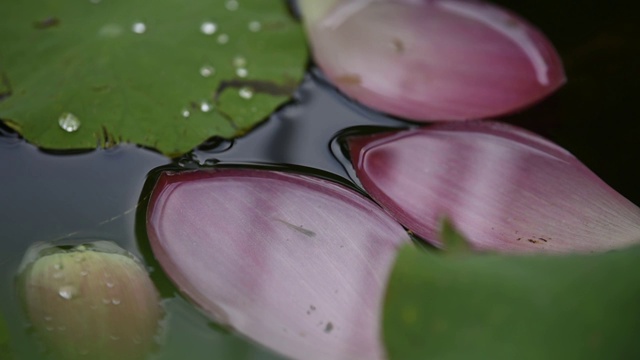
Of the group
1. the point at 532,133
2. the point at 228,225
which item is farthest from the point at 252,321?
the point at 532,133

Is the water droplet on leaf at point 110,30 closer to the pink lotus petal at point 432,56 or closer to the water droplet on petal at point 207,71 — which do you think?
the water droplet on petal at point 207,71

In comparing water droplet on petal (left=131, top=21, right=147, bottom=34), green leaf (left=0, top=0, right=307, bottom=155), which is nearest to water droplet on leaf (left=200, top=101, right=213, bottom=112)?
green leaf (left=0, top=0, right=307, bottom=155)

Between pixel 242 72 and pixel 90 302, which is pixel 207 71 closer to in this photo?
pixel 242 72

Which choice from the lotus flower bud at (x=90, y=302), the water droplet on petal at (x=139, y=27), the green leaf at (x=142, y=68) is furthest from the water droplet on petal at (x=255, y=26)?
the lotus flower bud at (x=90, y=302)

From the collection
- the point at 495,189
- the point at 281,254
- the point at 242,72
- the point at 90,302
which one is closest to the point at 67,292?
the point at 90,302

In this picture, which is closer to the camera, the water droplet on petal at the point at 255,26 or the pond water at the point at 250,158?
the pond water at the point at 250,158

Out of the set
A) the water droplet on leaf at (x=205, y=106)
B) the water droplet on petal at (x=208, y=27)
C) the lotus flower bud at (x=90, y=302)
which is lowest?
the lotus flower bud at (x=90, y=302)

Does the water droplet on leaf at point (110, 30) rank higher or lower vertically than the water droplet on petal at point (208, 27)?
lower
